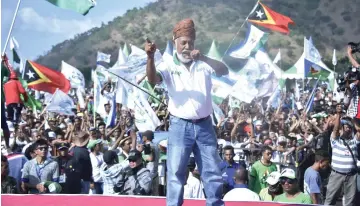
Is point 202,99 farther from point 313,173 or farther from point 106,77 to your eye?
point 106,77

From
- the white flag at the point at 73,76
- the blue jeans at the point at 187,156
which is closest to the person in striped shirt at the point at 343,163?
the blue jeans at the point at 187,156

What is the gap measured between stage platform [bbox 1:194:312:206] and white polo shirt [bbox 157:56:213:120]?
138cm

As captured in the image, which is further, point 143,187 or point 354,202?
point 354,202

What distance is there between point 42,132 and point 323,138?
4.79 metres

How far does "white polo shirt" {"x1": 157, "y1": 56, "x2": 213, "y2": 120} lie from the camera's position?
6.08 meters

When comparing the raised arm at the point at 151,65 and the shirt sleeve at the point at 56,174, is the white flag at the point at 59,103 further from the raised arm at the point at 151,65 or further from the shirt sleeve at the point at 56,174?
the raised arm at the point at 151,65

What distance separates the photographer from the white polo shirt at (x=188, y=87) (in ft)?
19.9

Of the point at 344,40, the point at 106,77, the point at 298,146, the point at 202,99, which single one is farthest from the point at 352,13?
the point at 202,99

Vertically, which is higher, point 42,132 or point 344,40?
point 344,40

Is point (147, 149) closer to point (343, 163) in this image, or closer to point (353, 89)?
point (343, 163)

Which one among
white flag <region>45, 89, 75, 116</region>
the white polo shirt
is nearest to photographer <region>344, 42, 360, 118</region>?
the white polo shirt

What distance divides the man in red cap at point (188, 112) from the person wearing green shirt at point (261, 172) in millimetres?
4212

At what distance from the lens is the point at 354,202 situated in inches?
419

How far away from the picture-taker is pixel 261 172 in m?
10.5
